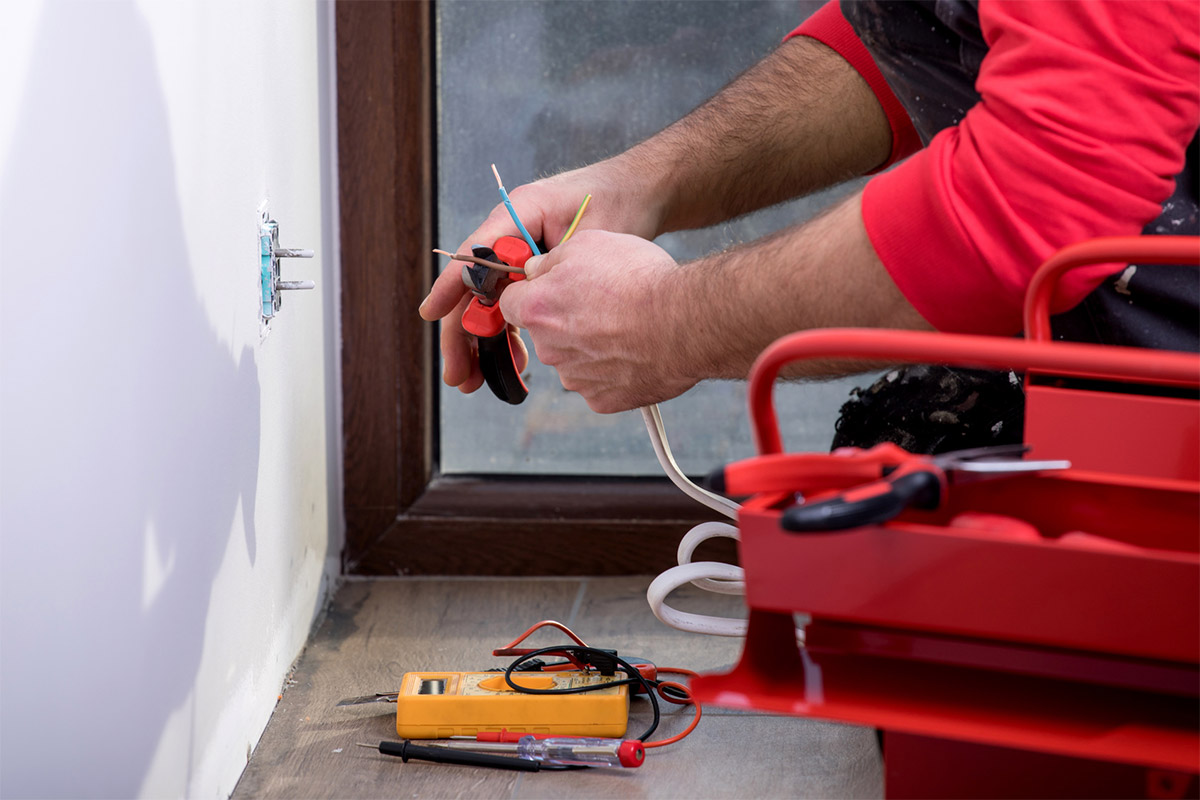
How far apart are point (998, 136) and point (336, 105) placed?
0.81 m

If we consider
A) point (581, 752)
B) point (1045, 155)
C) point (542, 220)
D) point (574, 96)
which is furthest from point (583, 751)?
point (574, 96)

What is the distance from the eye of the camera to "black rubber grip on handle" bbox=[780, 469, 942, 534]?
0.33 m

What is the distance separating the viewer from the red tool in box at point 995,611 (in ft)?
1.16

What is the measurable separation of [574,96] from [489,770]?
74 centimetres

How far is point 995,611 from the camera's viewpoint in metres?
0.36

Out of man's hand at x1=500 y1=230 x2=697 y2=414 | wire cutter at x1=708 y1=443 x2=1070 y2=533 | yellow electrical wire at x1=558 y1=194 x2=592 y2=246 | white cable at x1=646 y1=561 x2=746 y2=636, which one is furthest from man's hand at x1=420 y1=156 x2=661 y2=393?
wire cutter at x1=708 y1=443 x2=1070 y2=533

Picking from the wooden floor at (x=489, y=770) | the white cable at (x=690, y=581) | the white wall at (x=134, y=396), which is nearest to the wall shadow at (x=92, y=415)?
the white wall at (x=134, y=396)

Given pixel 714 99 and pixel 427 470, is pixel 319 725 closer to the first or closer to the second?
pixel 427 470

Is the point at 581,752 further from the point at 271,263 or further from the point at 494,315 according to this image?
the point at 271,263

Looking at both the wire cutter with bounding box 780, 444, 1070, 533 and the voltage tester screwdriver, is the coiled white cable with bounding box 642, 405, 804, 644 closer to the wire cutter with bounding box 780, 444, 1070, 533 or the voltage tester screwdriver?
the voltage tester screwdriver

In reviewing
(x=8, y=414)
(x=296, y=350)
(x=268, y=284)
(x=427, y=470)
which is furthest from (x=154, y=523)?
(x=427, y=470)

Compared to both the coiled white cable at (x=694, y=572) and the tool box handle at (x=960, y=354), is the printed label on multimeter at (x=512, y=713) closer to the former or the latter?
the coiled white cable at (x=694, y=572)

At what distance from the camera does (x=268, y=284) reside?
2.64 ft

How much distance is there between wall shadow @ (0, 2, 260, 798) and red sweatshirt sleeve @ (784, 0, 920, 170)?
0.54 meters
